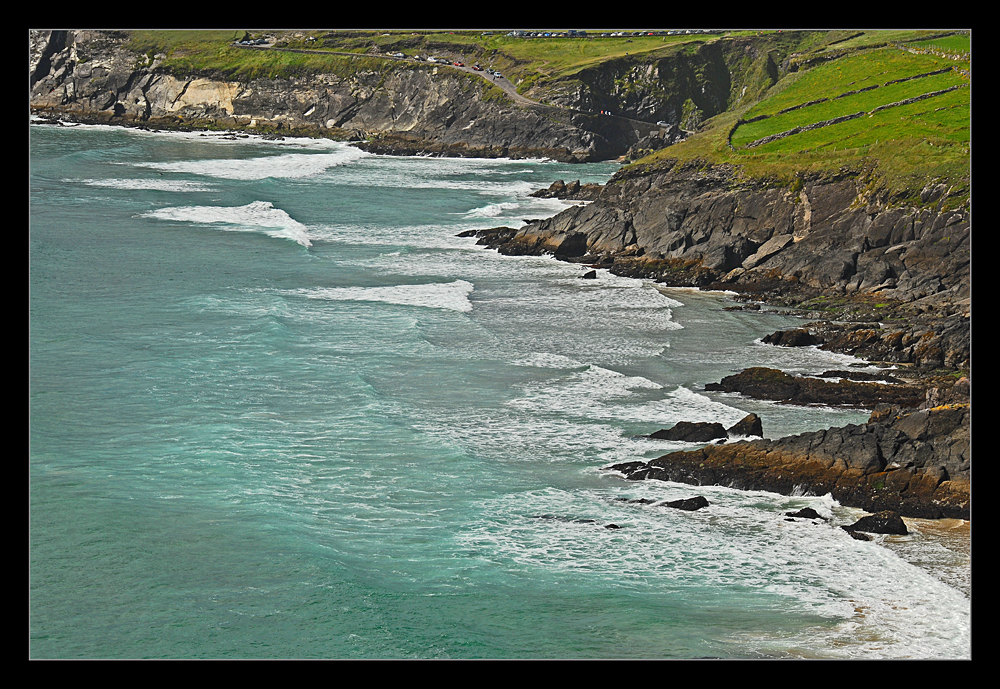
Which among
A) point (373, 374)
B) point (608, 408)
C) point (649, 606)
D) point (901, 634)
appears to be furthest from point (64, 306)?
point (901, 634)

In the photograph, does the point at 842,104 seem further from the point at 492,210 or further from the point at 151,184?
the point at 151,184

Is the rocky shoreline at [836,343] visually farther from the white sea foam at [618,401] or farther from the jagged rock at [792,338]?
the white sea foam at [618,401]

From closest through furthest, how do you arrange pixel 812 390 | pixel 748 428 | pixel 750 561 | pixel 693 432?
pixel 750 561
pixel 748 428
pixel 693 432
pixel 812 390

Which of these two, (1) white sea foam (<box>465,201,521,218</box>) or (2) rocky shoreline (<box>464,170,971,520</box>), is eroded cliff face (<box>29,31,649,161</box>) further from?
(2) rocky shoreline (<box>464,170,971,520</box>)

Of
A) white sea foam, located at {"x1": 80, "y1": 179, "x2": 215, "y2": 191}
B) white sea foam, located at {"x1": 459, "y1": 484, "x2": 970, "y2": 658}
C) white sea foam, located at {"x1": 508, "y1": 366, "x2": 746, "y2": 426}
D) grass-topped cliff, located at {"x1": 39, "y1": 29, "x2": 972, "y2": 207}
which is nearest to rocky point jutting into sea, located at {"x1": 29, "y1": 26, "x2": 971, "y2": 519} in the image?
grass-topped cliff, located at {"x1": 39, "y1": 29, "x2": 972, "y2": 207}

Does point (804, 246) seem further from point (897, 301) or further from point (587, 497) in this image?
point (587, 497)

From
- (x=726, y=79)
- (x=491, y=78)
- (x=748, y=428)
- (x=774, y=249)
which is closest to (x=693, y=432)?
(x=748, y=428)
